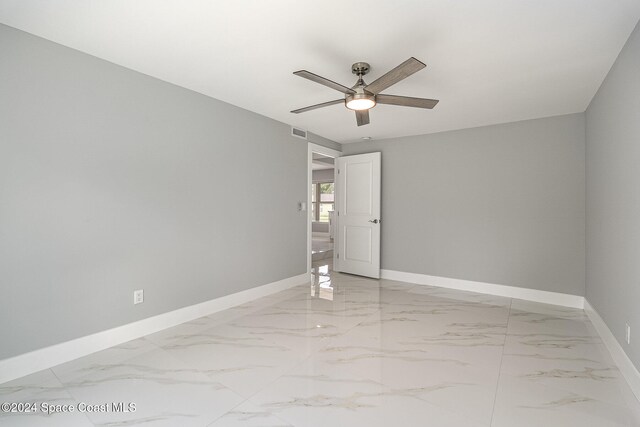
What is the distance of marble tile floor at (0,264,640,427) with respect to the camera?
181cm

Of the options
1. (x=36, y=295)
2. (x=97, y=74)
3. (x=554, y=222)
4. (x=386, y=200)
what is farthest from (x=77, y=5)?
(x=554, y=222)

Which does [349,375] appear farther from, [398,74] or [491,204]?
[491,204]

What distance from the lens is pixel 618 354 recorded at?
243 cm

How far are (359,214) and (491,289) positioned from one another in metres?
2.28

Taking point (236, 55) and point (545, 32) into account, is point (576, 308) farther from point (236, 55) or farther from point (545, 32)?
point (236, 55)

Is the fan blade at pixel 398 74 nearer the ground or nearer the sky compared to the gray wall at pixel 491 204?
nearer the sky

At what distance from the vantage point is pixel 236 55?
253 cm

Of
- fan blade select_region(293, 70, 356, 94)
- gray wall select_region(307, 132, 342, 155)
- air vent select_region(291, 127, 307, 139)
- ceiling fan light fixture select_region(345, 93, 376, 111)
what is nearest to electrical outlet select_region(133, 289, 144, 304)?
fan blade select_region(293, 70, 356, 94)

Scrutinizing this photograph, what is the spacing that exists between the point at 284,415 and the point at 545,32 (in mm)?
3016

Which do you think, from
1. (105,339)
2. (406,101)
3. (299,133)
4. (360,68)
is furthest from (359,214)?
(105,339)

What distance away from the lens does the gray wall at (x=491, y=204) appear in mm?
3900

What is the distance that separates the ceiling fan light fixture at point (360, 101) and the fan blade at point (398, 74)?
55mm

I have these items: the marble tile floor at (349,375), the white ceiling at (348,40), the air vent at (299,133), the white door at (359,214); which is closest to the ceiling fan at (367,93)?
the white ceiling at (348,40)

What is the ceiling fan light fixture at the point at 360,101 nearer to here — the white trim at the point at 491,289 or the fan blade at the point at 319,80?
the fan blade at the point at 319,80
